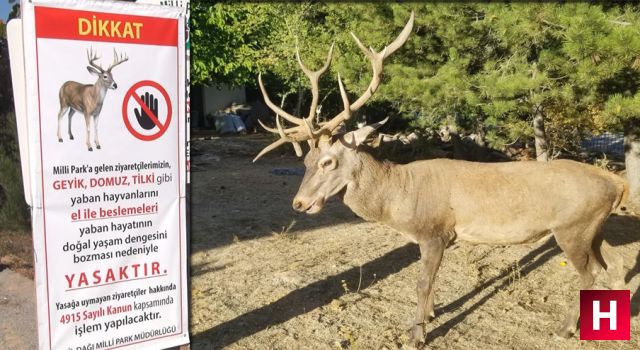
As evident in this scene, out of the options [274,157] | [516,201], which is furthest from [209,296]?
[274,157]

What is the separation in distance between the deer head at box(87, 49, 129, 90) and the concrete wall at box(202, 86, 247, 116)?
2074 centimetres

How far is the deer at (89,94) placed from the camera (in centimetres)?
296

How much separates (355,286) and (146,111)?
3185 mm

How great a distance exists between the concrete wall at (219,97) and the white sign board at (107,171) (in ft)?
67.4

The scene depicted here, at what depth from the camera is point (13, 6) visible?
3584 millimetres

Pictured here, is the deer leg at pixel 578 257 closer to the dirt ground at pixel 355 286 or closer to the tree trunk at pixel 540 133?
the dirt ground at pixel 355 286

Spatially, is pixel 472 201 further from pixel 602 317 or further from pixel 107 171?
pixel 107 171

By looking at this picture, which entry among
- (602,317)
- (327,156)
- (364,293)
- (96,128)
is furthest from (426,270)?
(96,128)

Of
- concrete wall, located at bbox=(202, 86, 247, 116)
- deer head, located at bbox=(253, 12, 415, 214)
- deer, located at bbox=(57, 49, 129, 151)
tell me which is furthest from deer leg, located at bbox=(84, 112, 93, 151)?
concrete wall, located at bbox=(202, 86, 247, 116)

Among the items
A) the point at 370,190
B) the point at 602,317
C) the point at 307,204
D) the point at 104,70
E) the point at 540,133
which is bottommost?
the point at 602,317

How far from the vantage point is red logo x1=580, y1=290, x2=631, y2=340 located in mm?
4594

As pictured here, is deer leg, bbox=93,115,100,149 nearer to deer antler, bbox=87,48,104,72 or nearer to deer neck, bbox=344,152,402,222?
deer antler, bbox=87,48,104,72

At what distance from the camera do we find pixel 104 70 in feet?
10.0

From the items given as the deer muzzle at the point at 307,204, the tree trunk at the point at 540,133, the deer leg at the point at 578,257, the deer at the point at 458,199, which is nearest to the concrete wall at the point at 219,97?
the tree trunk at the point at 540,133
